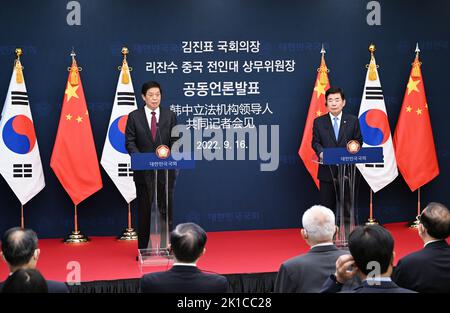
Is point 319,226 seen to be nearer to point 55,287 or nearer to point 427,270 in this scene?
point 427,270

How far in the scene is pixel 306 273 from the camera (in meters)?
3.41

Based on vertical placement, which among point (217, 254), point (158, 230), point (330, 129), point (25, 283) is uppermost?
point (330, 129)

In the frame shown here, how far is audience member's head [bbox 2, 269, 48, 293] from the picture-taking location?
8.70 feet

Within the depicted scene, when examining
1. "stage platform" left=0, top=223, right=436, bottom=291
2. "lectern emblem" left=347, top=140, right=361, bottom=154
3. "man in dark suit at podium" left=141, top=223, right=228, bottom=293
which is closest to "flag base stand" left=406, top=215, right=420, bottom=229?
"stage platform" left=0, top=223, right=436, bottom=291

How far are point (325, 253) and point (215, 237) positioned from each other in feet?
12.5

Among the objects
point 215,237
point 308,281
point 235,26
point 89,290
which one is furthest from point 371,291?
point 235,26

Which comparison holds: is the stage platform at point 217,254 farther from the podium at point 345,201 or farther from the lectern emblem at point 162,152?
the lectern emblem at point 162,152

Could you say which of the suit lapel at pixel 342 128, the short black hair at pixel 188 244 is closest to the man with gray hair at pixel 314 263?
the short black hair at pixel 188 244

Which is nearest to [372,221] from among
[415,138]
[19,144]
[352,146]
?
[415,138]

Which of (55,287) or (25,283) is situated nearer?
(25,283)

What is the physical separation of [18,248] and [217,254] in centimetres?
341

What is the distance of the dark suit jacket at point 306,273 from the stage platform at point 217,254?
2162 millimetres

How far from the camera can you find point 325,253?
350cm
